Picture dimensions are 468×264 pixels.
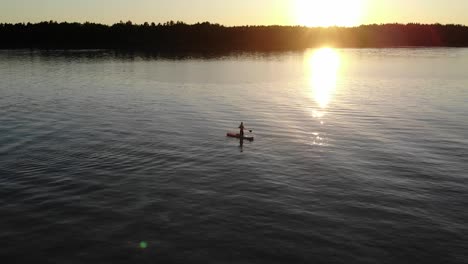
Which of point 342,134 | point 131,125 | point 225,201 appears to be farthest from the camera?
point 131,125

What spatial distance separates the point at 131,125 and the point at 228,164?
24182mm

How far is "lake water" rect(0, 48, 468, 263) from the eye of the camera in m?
25.2

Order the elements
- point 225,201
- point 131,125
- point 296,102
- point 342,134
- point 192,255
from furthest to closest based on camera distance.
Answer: point 296,102 → point 131,125 → point 342,134 → point 225,201 → point 192,255

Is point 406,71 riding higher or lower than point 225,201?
higher

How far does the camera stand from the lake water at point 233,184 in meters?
25.2

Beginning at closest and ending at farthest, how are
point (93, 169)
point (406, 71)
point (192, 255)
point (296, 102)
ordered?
point (192, 255) → point (93, 169) → point (296, 102) → point (406, 71)

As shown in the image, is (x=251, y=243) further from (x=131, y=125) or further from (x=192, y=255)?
(x=131, y=125)

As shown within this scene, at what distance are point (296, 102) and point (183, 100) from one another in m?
23.3

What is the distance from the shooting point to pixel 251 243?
25625 millimetres

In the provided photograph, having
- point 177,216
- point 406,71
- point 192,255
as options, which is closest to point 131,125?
point 177,216

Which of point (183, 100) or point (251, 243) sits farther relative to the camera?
point (183, 100)

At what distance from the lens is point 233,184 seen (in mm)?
35844

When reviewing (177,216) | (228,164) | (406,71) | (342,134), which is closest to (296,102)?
(342,134)

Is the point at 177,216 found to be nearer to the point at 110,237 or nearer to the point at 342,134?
the point at 110,237
